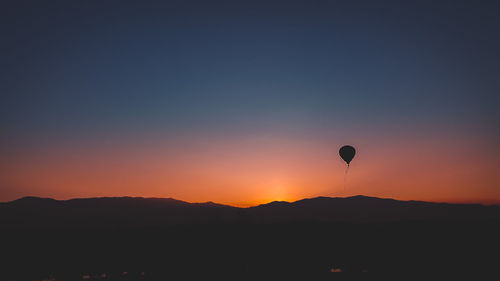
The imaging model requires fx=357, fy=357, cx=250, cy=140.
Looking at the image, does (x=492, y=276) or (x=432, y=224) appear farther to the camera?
(x=432, y=224)

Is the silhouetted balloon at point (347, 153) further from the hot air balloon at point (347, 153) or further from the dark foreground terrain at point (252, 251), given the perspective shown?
the dark foreground terrain at point (252, 251)

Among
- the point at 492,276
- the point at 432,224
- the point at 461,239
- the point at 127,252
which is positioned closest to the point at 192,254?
the point at 127,252

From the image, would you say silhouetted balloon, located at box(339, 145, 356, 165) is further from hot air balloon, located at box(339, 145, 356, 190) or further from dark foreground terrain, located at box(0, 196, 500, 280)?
dark foreground terrain, located at box(0, 196, 500, 280)

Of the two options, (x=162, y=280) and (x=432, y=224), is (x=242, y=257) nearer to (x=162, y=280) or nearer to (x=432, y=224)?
(x=162, y=280)

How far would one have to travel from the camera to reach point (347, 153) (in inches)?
2331

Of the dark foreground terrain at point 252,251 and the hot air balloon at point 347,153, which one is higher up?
the hot air balloon at point 347,153

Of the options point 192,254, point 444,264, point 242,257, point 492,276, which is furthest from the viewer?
point 192,254

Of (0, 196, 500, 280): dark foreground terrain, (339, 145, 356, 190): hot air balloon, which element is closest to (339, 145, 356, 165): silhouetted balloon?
(339, 145, 356, 190): hot air balloon

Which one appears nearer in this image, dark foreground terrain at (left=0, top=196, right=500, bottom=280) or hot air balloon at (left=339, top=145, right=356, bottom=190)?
dark foreground terrain at (left=0, top=196, right=500, bottom=280)

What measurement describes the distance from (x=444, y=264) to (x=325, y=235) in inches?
1370

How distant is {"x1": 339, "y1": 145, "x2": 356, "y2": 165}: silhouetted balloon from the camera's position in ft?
193

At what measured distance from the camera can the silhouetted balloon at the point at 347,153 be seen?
58.8m

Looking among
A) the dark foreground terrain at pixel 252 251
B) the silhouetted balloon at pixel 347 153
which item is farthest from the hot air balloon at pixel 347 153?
the dark foreground terrain at pixel 252 251

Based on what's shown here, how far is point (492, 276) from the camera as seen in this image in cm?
2677
